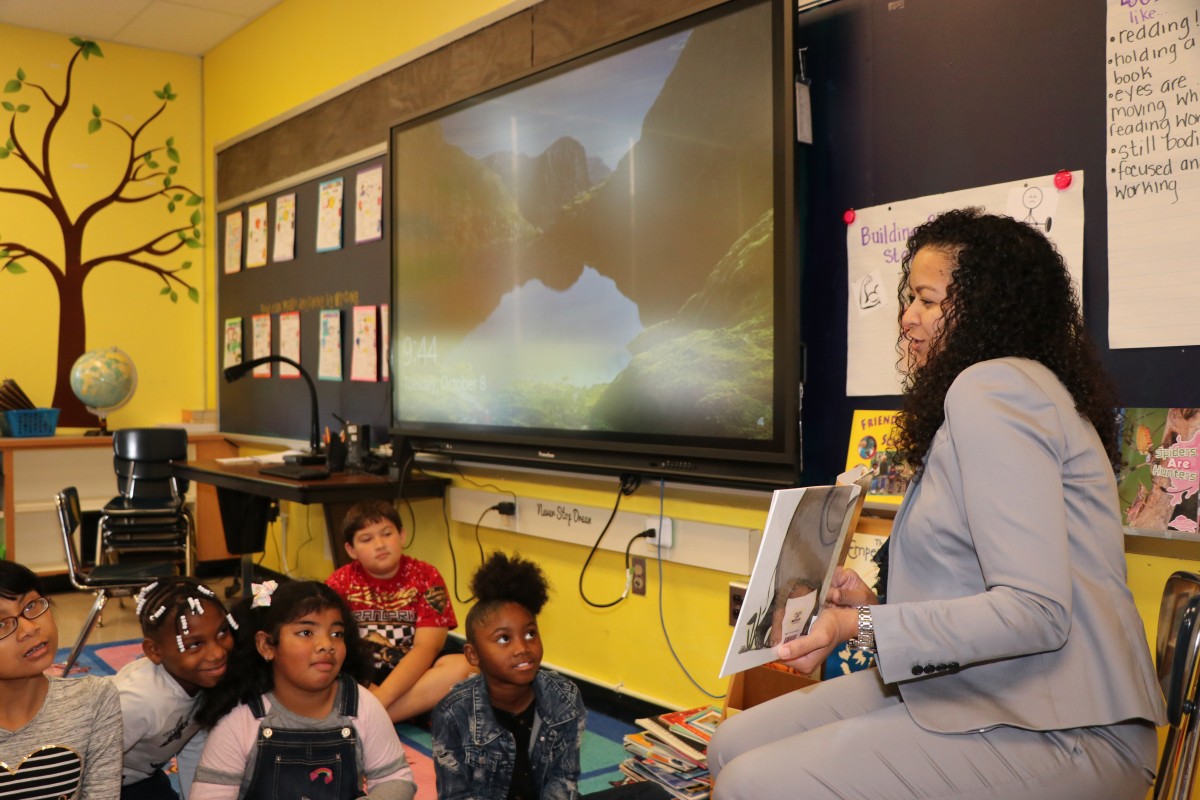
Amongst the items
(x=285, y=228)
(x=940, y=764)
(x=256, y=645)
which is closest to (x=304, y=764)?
(x=256, y=645)

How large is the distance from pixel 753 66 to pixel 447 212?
4.84 ft

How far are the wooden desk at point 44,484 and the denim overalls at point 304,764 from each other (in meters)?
3.62

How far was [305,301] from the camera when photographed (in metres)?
4.74

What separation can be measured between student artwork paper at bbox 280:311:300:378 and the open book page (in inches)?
149

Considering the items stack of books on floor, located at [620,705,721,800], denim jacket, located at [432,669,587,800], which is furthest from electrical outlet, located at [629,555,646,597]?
denim jacket, located at [432,669,587,800]

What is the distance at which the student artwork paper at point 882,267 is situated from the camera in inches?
82.0

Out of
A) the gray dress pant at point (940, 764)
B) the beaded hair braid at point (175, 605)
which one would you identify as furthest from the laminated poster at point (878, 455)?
the beaded hair braid at point (175, 605)

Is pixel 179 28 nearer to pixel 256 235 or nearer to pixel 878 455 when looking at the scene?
pixel 256 235

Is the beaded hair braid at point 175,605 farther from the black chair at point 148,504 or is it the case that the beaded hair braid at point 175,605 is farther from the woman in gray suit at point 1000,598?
the black chair at point 148,504

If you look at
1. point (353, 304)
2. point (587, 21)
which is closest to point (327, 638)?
point (587, 21)

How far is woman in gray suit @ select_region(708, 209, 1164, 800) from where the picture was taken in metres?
1.23

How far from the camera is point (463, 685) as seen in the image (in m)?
2.02

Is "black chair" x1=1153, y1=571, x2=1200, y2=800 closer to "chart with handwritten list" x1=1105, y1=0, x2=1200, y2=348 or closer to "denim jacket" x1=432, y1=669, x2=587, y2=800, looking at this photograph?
"chart with handwritten list" x1=1105, y1=0, x2=1200, y2=348

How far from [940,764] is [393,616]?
191 centimetres
